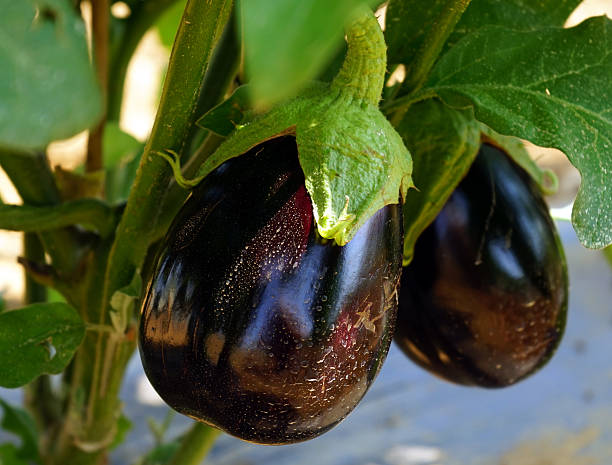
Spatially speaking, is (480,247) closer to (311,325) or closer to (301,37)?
(311,325)

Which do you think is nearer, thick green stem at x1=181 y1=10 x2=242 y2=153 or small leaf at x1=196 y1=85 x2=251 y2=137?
small leaf at x1=196 y1=85 x2=251 y2=137

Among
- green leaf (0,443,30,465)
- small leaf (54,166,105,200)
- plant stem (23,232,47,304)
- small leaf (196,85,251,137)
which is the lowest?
green leaf (0,443,30,465)

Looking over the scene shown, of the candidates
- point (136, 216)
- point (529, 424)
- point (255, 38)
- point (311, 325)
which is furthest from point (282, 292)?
point (529, 424)

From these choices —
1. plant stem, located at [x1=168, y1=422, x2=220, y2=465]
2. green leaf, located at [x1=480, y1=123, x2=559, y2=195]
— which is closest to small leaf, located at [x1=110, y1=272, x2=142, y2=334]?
plant stem, located at [x1=168, y1=422, x2=220, y2=465]

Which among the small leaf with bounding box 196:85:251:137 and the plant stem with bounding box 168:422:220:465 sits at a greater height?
the small leaf with bounding box 196:85:251:137

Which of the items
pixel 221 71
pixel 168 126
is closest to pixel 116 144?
pixel 221 71

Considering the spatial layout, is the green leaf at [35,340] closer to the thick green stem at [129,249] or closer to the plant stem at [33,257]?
the thick green stem at [129,249]

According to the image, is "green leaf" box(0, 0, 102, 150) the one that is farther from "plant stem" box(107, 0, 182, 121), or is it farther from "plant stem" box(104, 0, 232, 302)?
"plant stem" box(107, 0, 182, 121)
